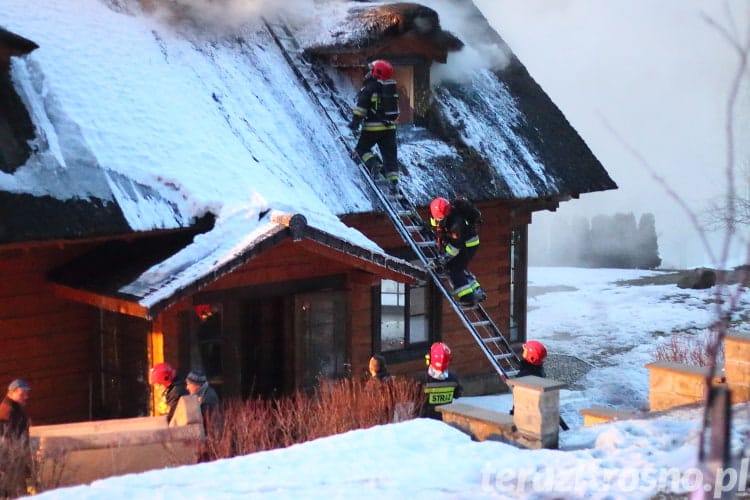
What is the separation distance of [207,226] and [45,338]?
204 cm

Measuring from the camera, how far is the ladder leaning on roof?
32.3 ft

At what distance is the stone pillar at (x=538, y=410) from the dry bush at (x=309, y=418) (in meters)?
1.43

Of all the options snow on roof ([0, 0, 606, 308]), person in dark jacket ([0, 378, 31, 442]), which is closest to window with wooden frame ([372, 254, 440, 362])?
snow on roof ([0, 0, 606, 308])

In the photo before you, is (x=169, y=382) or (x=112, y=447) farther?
(x=169, y=382)

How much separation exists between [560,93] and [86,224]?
32922 mm

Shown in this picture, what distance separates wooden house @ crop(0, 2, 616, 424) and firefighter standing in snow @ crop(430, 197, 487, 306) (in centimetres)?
85

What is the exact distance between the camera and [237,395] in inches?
373

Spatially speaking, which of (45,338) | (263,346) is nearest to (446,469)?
(263,346)

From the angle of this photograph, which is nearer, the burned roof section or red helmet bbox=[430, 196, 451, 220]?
red helmet bbox=[430, 196, 451, 220]

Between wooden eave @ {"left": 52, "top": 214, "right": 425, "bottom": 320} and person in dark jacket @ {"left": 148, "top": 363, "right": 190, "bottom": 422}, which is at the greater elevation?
wooden eave @ {"left": 52, "top": 214, "right": 425, "bottom": 320}

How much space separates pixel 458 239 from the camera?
9812 millimetres

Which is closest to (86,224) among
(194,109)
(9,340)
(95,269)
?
(95,269)

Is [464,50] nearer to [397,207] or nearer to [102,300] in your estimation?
[397,207]

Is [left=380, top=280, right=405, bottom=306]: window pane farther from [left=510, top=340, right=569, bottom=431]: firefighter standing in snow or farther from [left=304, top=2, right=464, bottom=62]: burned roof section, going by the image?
[left=510, top=340, right=569, bottom=431]: firefighter standing in snow
